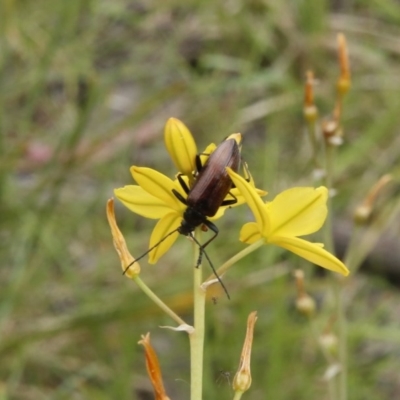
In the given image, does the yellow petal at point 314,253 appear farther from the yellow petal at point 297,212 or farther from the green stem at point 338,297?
the green stem at point 338,297

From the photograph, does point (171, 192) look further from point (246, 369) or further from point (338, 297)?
point (338, 297)

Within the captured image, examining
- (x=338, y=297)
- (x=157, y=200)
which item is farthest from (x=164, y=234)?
(x=338, y=297)

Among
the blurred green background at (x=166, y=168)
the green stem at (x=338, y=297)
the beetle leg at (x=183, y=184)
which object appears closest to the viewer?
the beetle leg at (x=183, y=184)

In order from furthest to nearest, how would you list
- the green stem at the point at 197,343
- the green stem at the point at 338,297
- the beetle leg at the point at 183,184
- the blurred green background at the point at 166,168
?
the blurred green background at the point at 166,168
the green stem at the point at 338,297
the beetle leg at the point at 183,184
the green stem at the point at 197,343

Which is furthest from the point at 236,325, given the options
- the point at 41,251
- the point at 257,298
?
the point at 41,251

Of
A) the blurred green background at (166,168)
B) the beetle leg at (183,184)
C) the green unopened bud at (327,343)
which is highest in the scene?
the beetle leg at (183,184)

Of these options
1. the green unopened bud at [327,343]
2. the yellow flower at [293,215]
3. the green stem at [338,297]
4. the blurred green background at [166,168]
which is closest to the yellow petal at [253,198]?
the yellow flower at [293,215]

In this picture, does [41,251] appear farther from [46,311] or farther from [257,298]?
[257,298]

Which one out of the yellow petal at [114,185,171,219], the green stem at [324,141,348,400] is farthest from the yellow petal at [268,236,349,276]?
the green stem at [324,141,348,400]

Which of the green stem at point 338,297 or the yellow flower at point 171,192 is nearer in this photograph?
the yellow flower at point 171,192
